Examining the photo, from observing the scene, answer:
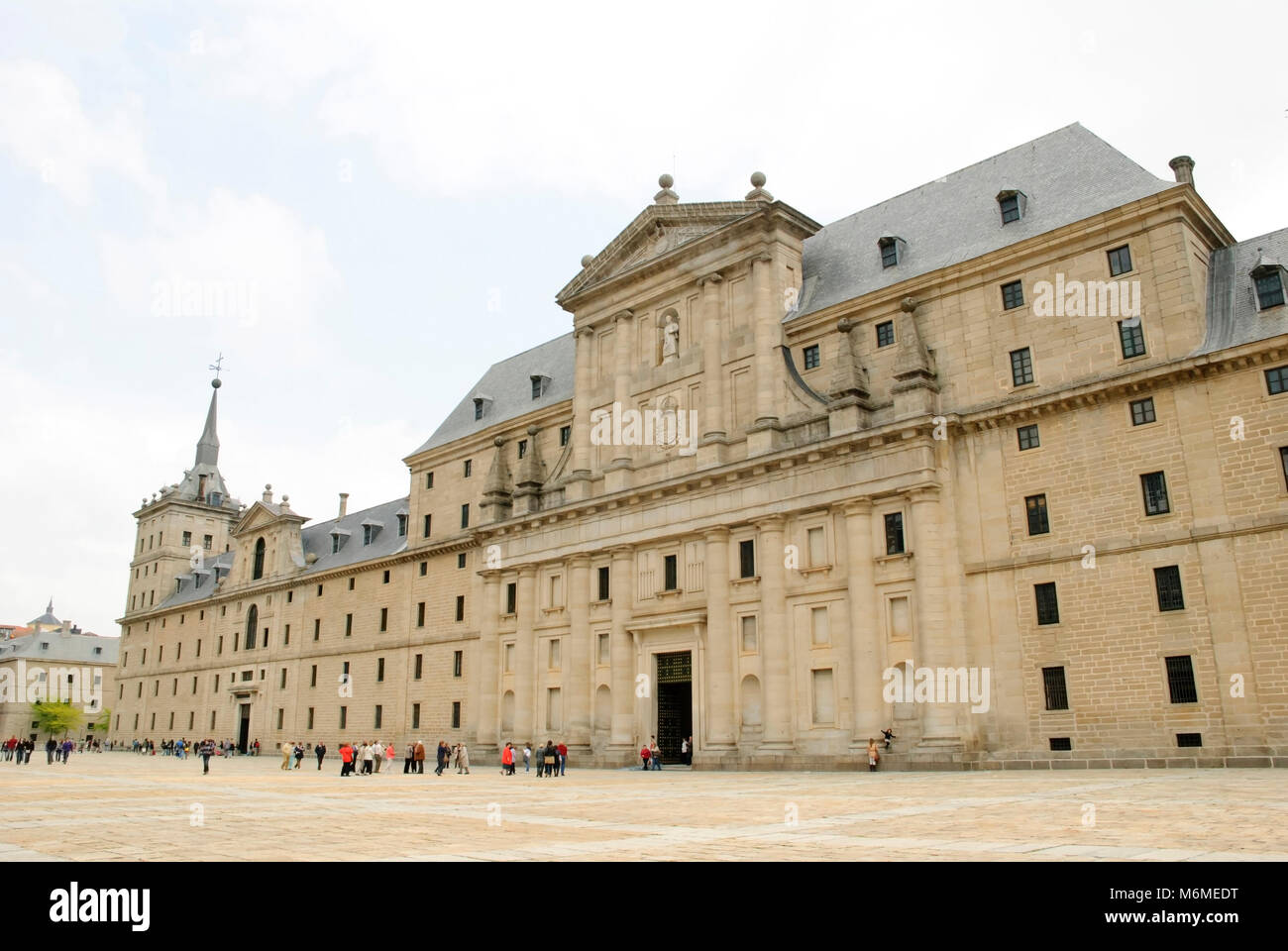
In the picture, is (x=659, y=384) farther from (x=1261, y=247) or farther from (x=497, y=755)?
(x=1261, y=247)

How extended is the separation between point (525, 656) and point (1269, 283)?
34836mm

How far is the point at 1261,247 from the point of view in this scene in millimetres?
33438

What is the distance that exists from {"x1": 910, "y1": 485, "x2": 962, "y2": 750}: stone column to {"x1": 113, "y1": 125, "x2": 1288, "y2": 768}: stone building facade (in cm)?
10

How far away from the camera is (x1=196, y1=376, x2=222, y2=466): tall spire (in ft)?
364

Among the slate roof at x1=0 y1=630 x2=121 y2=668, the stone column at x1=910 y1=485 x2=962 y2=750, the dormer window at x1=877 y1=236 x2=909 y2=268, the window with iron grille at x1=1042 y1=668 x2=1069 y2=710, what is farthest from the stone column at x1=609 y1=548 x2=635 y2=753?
the slate roof at x1=0 y1=630 x2=121 y2=668

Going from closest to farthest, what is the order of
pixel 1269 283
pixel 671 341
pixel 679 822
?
pixel 679 822
pixel 1269 283
pixel 671 341

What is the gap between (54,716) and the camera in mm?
120250

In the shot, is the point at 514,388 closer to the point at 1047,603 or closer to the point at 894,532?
the point at 894,532

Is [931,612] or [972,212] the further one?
[972,212]

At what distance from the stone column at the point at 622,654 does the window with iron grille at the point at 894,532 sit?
42.7ft

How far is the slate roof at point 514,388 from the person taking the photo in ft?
191

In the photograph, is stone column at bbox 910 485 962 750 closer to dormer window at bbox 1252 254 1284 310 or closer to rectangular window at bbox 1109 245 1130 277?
rectangular window at bbox 1109 245 1130 277

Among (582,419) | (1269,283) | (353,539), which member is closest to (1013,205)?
(1269,283)
